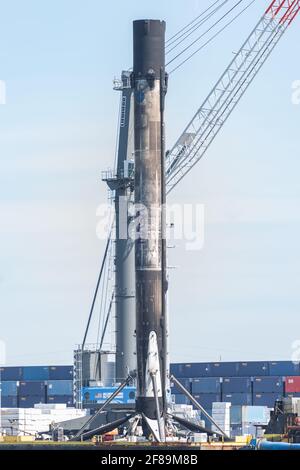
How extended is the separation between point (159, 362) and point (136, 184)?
499 inches

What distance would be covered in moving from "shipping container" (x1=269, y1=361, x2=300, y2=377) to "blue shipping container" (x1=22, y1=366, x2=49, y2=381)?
2643cm

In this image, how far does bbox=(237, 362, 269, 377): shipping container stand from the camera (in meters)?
191

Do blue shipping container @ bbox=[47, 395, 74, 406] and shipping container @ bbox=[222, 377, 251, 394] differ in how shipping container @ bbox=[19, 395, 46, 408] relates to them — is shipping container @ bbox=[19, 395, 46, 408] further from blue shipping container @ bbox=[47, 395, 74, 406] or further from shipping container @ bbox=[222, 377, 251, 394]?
shipping container @ bbox=[222, 377, 251, 394]

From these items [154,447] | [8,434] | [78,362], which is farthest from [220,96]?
[154,447]

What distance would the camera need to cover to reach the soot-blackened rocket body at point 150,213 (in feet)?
384

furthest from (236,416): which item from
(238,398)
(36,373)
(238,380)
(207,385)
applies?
(36,373)

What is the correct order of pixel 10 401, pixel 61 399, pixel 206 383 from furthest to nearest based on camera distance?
pixel 10 401, pixel 206 383, pixel 61 399

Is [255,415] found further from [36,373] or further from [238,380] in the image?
[36,373]

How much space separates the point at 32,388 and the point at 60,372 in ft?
16.3

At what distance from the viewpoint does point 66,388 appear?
618 feet

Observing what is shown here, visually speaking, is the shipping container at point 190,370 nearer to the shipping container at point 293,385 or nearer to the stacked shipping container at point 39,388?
the stacked shipping container at point 39,388

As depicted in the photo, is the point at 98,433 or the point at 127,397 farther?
the point at 127,397

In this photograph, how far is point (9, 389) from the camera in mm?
192875
